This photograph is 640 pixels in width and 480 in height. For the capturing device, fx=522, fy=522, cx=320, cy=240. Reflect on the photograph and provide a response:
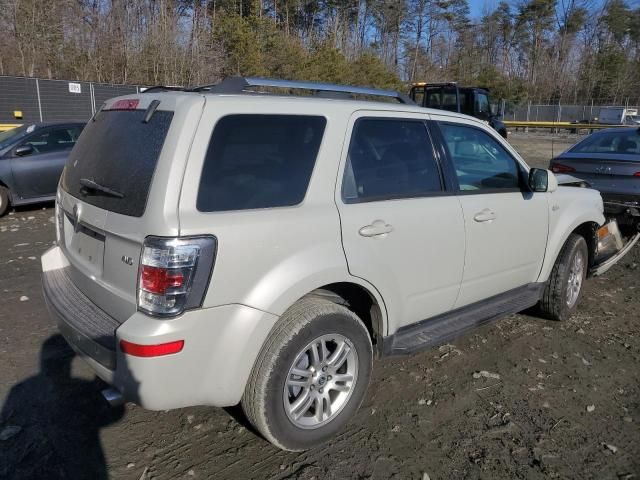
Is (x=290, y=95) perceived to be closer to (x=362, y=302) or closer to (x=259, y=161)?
(x=259, y=161)

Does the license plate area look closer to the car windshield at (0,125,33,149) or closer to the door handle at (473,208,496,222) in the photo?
the door handle at (473,208,496,222)

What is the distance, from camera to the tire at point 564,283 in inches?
178

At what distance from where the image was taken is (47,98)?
687 inches

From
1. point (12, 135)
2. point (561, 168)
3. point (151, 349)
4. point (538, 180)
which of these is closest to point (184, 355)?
point (151, 349)

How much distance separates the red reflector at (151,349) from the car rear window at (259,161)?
2.04 ft

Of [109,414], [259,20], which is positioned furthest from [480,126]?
[259,20]

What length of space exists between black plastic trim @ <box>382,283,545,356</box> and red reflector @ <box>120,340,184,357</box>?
4.41 feet

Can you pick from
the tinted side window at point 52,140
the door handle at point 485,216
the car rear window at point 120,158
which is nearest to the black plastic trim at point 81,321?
the car rear window at point 120,158

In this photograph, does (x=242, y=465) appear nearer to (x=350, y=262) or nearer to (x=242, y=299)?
(x=242, y=299)

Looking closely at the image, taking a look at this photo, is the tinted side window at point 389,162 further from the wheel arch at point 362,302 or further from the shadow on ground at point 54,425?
the shadow on ground at point 54,425

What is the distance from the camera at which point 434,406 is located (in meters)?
3.35

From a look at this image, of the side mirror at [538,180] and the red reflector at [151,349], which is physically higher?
the side mirror at [538,180]

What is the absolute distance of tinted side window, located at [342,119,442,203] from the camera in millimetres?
3004

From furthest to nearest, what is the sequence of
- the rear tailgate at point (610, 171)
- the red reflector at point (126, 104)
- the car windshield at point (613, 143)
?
the car windshield at point (613, 143), the rear tailgate at point (610, 171), the red reflector at point (126, 104)
